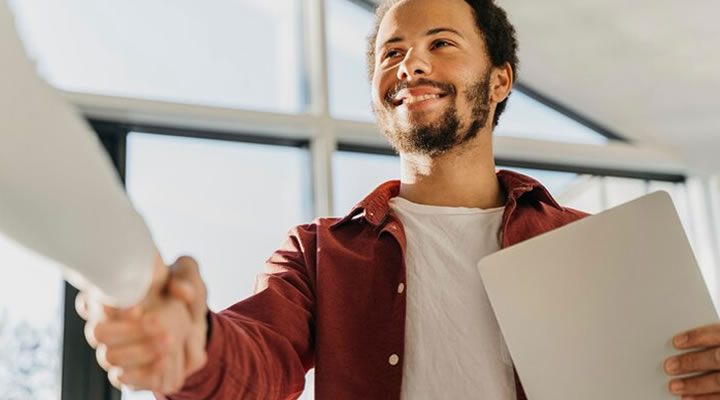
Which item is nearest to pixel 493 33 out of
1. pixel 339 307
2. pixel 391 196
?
pixel 391 196

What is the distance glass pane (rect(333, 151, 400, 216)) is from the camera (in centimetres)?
363

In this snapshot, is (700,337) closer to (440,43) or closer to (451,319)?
(451,319)

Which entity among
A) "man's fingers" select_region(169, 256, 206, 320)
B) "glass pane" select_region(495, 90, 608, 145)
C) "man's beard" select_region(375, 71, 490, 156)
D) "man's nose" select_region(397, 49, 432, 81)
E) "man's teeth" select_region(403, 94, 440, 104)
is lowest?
"man's fingers" select_region(169, 256, 206, 320)

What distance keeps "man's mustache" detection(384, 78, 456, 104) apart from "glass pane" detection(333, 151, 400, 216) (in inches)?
70.5

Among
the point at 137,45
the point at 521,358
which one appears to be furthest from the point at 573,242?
the point at 137,45

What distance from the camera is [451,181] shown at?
1776 millimetres

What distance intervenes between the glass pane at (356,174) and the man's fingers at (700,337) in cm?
229

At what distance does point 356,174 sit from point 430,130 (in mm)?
1982

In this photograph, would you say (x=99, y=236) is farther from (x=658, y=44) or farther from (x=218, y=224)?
(x=658, y=44)

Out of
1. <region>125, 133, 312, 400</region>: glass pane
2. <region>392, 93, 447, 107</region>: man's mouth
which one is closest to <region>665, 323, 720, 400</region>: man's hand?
<region>392, 93, 447, 107</region>: man's mouth

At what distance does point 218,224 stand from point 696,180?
7.38 feet

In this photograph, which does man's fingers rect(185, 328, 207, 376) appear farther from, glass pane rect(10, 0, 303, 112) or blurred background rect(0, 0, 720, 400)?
glass pane rect(10, 0, 303, 112)

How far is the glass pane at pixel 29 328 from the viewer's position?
302 cm

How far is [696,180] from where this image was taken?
428 cm
